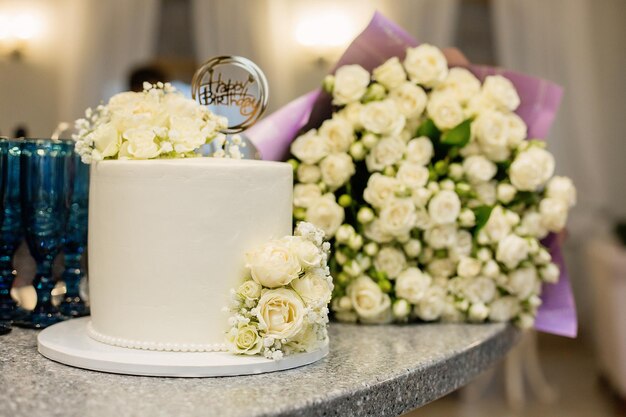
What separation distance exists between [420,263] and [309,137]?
1.13 ft

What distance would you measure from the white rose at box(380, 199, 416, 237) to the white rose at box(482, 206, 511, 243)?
183 mm

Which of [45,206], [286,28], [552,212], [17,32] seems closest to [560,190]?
[552,212]

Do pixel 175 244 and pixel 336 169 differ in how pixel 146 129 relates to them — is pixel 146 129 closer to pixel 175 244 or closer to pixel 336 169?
pixel 175 244

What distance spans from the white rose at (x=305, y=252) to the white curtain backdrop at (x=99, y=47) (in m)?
5.52

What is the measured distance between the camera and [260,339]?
1.10 m

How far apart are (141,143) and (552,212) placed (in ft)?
2.89

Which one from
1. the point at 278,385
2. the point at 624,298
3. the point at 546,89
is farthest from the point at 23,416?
the point at 624,298

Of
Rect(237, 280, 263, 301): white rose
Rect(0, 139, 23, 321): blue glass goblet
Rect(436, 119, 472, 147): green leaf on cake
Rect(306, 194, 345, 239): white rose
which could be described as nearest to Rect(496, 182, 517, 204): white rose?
Rect(436, 119, 472, 147): green leaf on cake

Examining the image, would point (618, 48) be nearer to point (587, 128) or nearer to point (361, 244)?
point (587, 128)

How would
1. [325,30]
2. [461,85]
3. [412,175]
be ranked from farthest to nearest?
1. [325,30]
2. [461,85]
3. [412,175]

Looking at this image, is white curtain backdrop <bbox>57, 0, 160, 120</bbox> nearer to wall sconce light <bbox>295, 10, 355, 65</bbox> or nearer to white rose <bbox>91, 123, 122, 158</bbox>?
wall sconce light <bbox>295, 10, 355, 65</bbox>

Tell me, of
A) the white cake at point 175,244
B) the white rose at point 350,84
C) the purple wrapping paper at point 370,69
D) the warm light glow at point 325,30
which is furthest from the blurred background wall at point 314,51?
the white cake at point 175,244

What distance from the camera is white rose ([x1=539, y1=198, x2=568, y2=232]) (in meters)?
1.61

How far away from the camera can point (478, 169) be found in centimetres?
158
